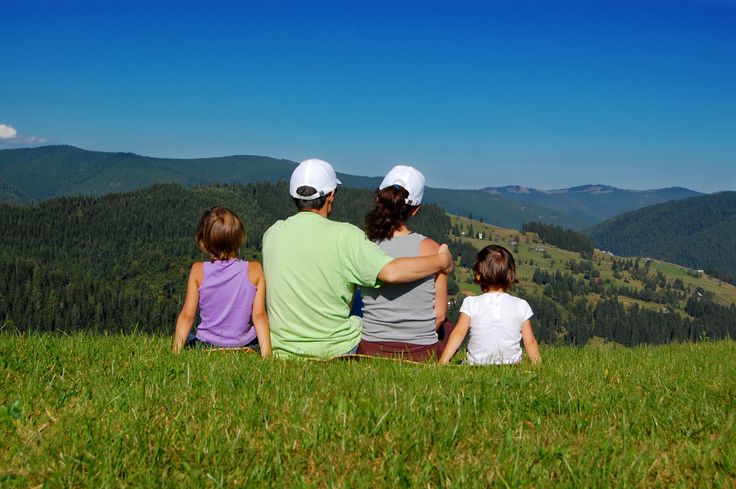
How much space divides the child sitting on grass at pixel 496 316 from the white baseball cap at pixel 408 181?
118 cm

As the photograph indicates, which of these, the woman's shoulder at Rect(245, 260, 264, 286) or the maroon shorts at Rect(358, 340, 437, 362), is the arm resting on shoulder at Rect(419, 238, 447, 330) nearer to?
the maroon shorts at Rect(358, 340, 437, 362)

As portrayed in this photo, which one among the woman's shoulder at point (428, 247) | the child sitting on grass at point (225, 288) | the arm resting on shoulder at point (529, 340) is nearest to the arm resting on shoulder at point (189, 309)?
the child sitting on grass at point (225, 288)

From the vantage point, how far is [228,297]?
845 centimetres

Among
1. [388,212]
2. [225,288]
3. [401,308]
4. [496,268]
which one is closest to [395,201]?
[388,212]

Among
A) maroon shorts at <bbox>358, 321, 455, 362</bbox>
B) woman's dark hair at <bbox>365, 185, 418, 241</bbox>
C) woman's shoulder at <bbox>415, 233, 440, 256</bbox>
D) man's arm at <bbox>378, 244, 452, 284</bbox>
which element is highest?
woman's dark hair at <bbox>365, 185, 418, 241</bbox>

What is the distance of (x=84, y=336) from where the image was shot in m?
10.4

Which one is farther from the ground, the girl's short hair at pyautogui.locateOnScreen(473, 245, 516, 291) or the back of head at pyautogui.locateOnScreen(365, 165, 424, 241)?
the back of head at pyautogui.locateOnScreen(365, 165, 424, 241)

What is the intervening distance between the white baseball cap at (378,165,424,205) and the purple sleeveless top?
226 cm

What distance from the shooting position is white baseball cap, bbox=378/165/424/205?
8.43 metres

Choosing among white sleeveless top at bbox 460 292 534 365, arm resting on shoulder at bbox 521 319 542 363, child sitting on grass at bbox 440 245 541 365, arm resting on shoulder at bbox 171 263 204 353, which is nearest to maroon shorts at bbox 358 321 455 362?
child sitting on grass at bbox 440 245 541 365

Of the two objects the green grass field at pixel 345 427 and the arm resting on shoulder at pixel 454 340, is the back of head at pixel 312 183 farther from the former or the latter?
the arm resting on shoulder at pixel 454 340

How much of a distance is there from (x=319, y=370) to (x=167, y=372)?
5.42ft

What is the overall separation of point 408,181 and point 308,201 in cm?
136

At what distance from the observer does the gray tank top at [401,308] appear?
8.57m
